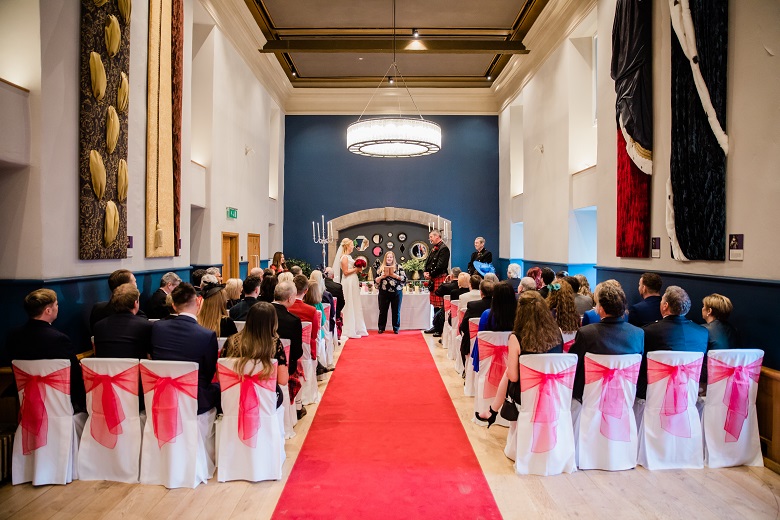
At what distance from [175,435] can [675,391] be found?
3289 mm

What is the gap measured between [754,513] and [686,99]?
3.65m

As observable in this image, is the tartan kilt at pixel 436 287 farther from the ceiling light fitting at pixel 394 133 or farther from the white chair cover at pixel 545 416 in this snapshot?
the white chair cover at pixel 545 416

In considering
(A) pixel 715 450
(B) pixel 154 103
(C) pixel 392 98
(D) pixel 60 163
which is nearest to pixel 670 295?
(A) pixel 715 450

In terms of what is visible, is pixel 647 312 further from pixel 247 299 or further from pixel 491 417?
pixel 247 299

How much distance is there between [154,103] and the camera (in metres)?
6.07

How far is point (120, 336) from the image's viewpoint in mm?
3672

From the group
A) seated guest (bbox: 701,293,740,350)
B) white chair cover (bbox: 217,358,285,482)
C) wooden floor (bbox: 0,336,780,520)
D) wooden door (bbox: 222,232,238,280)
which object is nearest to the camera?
wooden floor (bbox: 0,336,780,520)

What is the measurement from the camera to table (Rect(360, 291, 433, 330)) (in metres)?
10.2

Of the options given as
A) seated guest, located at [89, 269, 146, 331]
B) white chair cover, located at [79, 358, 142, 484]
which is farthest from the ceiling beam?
white chair cover, located at [79, 358, 142, 484]

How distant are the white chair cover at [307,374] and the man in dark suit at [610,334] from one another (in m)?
2.42

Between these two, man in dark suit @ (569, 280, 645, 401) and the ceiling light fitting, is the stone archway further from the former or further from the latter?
man in dark suit @ (569, 280, 645, 401)

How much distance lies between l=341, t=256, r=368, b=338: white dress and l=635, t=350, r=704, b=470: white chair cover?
6022mm

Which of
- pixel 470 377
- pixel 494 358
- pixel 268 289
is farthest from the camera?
pixel 470 377

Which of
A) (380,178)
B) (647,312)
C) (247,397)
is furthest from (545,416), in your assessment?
(380,178)
